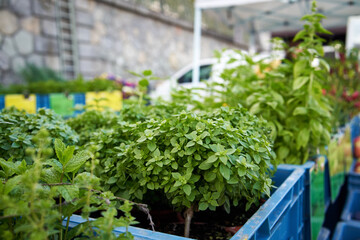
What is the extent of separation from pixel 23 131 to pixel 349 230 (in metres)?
2.20

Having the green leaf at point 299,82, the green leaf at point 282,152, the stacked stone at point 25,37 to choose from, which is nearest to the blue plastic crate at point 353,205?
the green leaf at point 282,152

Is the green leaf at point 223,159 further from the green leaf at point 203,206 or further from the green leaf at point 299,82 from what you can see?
the green leaf at point 299,82

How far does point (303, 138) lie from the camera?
1.64 metres

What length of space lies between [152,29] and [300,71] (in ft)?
25.9

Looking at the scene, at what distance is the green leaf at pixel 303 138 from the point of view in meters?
1.63

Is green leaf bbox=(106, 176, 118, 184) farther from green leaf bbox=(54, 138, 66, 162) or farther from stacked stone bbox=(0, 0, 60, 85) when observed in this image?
stacked stone bbox=(0, 0, 60, 85)

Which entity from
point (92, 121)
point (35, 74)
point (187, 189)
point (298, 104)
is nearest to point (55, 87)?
point (35, 74)

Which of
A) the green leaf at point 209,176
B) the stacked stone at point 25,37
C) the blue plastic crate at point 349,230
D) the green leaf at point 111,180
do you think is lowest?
the blue plastic crate at point 349,230

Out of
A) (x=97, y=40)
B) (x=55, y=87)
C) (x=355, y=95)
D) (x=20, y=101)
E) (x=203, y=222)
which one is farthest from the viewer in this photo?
(x=97, y=40)

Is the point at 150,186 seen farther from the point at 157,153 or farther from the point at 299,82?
the point at 299,82

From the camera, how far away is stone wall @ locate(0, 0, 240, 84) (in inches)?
223

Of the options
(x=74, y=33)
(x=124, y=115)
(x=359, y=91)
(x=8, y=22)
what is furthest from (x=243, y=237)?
(x=74, y=33)

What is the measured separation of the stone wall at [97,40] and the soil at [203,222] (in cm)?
285

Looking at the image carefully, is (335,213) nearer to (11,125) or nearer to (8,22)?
(11,125)
